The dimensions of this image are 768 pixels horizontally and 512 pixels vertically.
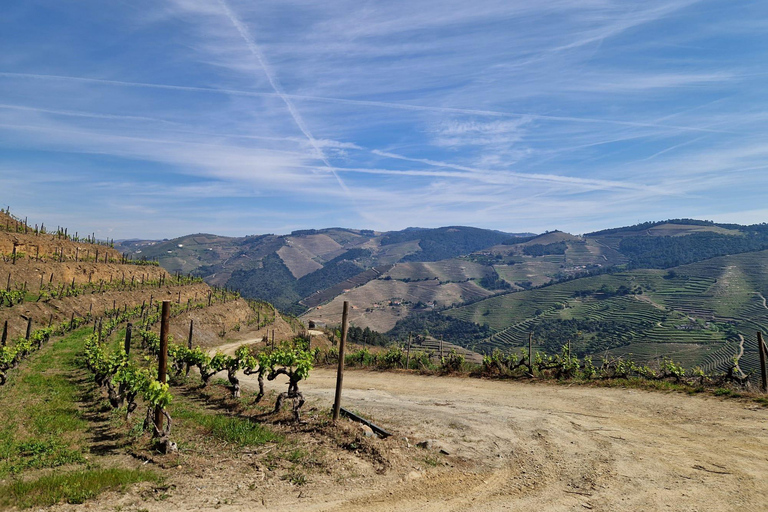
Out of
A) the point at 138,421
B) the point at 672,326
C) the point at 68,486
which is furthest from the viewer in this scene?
the point at 672,326

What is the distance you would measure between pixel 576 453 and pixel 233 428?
1348 cm

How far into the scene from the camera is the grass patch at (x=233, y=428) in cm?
1473

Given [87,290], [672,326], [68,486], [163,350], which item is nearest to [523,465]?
[163,350]

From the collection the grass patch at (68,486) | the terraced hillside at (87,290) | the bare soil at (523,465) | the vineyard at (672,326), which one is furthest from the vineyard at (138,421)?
the vineyard at (672,326)

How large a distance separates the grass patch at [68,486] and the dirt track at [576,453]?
206 inches

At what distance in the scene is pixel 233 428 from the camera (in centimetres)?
1579

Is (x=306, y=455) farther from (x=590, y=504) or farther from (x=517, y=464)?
(x=590, y=504)

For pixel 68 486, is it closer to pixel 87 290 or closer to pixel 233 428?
pixel 233 428

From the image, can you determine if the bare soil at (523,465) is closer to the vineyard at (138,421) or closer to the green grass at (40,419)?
the vineyard at (138,421)

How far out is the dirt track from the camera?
10.9m

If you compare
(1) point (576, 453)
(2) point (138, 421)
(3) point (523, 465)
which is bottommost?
(2) point (138, 421)

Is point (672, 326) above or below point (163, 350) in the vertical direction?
below

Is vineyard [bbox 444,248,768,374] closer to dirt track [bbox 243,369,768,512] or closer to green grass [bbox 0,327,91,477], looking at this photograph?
dirt track [bbox 243,369,768,512]

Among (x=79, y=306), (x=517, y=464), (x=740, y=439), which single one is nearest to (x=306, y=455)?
(x=517, y=464)
